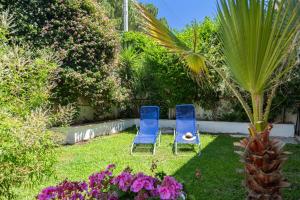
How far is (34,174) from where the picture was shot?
351 cm

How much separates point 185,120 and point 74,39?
5262mm

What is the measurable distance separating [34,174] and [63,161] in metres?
5.59

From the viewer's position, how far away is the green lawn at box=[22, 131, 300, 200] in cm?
634

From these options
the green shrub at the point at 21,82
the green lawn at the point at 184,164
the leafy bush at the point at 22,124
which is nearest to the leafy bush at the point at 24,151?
the leafy bush at the point at 22,124

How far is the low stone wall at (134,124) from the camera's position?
12.4m

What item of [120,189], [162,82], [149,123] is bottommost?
[149,123]

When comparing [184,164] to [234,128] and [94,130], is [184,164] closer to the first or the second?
[94,130]

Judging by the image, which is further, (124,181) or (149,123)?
(149,123)

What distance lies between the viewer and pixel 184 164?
844cm

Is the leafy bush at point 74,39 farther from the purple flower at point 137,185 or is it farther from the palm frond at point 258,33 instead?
the purple flower at point 137,185

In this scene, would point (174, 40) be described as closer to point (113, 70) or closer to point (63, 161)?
point (63, 161)

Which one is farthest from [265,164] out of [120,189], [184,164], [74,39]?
[74,39]

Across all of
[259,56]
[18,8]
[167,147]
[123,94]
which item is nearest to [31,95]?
[259,56]

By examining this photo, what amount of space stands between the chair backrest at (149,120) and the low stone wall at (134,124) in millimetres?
2614
